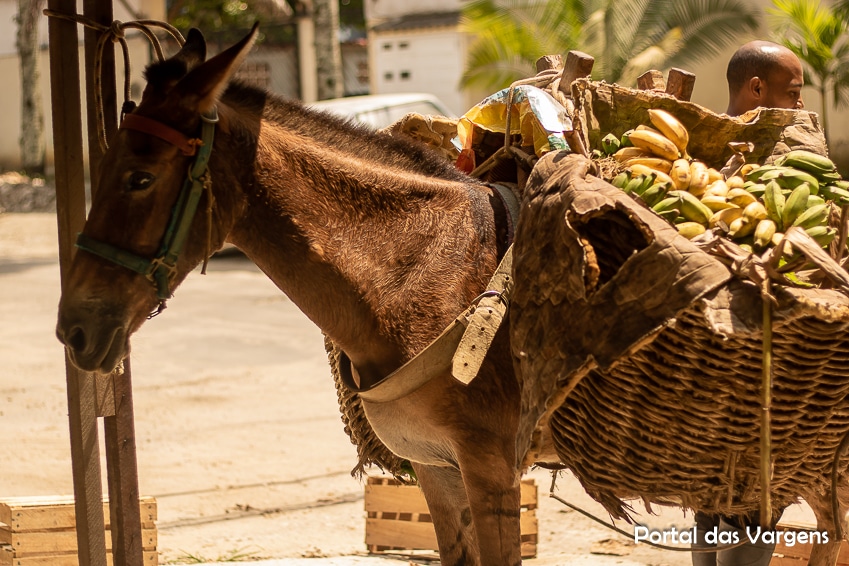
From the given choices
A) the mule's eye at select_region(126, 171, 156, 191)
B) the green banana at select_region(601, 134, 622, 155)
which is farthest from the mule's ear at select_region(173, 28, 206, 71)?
the green banana at select_region(601, 134, 622, 155)

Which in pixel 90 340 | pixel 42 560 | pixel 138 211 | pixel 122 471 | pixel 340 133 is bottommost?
pixel 42 560

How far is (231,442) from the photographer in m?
6.80

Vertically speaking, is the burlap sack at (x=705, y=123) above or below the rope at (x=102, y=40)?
below

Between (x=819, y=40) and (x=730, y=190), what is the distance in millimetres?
11354

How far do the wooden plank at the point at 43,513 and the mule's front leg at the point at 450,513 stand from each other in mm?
1409

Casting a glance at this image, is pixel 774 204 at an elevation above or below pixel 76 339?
above

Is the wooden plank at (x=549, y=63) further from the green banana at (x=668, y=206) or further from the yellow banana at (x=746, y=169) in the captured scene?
the green banana at (x=668, y=206)

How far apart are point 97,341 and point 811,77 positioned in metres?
13.5

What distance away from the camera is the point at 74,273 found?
2656mm

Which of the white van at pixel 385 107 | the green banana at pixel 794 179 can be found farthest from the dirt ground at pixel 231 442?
the white van at pixel 385 107

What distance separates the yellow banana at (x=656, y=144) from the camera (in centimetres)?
266

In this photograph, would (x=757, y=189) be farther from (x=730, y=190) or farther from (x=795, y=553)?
(x=795, y=553)

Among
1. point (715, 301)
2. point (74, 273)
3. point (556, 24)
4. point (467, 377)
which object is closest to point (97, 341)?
point (74, 273)

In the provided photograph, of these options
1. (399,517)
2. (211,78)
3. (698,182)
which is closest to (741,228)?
(698,182)
